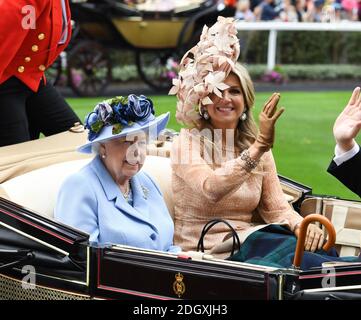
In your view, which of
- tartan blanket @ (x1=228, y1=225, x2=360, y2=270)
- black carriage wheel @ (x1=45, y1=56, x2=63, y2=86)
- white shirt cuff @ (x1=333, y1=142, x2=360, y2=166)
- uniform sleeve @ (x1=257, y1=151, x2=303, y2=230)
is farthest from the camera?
black carriage wheel @ (x1=45, y1=56, x2=63, y2=86)

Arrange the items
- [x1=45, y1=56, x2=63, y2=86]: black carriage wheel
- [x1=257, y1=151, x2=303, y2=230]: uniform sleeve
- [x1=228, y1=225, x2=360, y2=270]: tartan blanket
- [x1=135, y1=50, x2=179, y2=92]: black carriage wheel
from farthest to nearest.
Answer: [x1=135, y1=50, x2=179, y2=92]: black carriage wheel, [x1=45, y1=56, x2=63, y2=86]: black carriage wheel, [x1=257, y1=151, x2=303, y2=230]: uniform sleeve, [x1=228, y1=225, x2=360, y2=270]: tartan blanket

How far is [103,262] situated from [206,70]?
876 millimetres

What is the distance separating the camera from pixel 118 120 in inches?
128

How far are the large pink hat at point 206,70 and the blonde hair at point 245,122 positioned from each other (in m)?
0.03

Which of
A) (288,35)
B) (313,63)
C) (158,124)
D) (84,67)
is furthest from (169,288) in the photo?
(313,63)

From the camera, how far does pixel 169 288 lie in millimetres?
2889

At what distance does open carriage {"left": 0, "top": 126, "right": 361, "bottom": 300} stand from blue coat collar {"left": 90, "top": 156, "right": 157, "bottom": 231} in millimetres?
→ 235

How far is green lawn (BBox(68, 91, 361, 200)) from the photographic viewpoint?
7.15 meters

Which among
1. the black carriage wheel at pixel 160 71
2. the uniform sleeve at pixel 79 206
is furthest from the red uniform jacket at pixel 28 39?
the black carriage wheel at pixel 160 71

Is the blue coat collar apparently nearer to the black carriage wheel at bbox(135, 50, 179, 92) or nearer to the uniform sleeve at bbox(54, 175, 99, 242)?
the uniform sleeve at bbox(54, 175, 99, 242)

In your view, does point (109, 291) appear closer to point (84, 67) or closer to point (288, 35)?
point (84, 67)

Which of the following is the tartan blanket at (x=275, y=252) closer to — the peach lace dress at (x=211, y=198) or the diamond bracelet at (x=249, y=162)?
the peach lace dress at (x=211, y=198)

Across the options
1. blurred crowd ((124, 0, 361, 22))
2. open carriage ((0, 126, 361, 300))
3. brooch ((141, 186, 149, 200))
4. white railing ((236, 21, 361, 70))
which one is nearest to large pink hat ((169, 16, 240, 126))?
brooch ((141, 186, 149, 200))

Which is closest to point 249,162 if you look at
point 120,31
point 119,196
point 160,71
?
point 119,196
